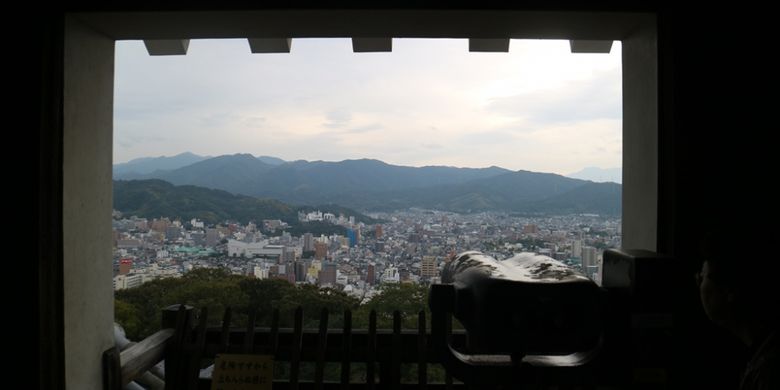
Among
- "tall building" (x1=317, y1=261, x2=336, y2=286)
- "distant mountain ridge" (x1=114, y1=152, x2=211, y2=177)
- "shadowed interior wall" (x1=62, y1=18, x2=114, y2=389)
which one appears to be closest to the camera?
"shadowed interior wall" (x1=62, y1=18, x2=114, y2=389)

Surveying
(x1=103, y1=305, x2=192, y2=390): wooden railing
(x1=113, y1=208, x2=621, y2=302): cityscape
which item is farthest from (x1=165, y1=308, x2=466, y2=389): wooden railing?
(x1=113, y1=208, x2=621, y2=302): cityscape

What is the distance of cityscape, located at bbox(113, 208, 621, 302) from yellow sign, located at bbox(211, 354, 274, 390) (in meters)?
1.02

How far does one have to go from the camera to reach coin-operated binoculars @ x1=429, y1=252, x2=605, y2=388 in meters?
1.86

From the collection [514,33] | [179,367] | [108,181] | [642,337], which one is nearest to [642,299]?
[642,337]

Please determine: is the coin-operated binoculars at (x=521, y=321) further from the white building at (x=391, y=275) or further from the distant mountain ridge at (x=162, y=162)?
the distant mountain ridge at (x=162, y=162)

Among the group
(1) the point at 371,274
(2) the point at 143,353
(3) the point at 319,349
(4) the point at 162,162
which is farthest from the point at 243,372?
(4) the point at 162,162

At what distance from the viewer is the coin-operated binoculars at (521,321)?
6.09 feet

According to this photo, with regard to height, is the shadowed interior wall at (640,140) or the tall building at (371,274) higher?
the shadowed interior wall at (640,140)

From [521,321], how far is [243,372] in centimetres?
173

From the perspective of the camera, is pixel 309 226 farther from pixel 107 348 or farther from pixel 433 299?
pixel 433 299

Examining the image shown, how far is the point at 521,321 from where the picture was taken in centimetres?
185

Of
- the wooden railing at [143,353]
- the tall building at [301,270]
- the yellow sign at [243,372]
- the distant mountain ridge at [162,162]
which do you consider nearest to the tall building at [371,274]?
the tall building at [301,270]

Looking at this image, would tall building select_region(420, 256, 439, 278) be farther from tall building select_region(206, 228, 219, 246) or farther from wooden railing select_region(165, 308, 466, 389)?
tall building select_region(206, 228, 219, 246)

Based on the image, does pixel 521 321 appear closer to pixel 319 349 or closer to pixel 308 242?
pixel 319 349
